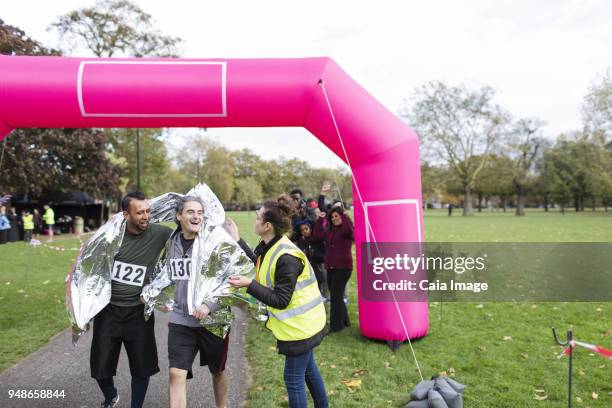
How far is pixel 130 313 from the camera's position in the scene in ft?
11.8

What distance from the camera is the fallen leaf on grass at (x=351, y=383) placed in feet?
14.5

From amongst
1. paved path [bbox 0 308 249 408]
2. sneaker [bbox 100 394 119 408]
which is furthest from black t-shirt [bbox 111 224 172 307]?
paved path [bbox 0 308 249 408]

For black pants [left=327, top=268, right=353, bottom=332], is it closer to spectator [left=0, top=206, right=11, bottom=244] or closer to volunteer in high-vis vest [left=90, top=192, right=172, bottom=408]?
volunteer in high-vis vest [left=90, top=192, right=172, bottom=408]

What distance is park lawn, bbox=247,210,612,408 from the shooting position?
4215 mm

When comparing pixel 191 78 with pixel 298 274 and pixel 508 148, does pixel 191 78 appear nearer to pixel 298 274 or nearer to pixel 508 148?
pixel 298 274

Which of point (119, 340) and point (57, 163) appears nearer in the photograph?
point (119, 340)

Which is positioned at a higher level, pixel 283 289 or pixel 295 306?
pixel 283 289

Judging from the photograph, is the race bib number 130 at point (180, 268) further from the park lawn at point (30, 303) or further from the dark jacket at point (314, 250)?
the dark jacket at point (314, 250)

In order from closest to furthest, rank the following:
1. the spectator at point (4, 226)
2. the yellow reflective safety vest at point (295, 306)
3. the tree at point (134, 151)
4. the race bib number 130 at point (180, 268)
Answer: the yellow reflective safety vest at point (295, 306) < the race bib number 130 at point (180, 268) < the spectator at point (4, 226) < the tree at point (134, 151)

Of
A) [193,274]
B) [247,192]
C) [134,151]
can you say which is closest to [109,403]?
[193,274]

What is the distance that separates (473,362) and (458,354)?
11.7 inches

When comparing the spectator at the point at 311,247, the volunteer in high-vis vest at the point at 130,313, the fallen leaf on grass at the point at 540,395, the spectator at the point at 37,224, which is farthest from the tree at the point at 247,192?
the volunteer in high-vis vest at the point at 130,313

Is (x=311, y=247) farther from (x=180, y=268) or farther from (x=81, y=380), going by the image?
(x=180, y=268)

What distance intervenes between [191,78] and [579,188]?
64.4m
